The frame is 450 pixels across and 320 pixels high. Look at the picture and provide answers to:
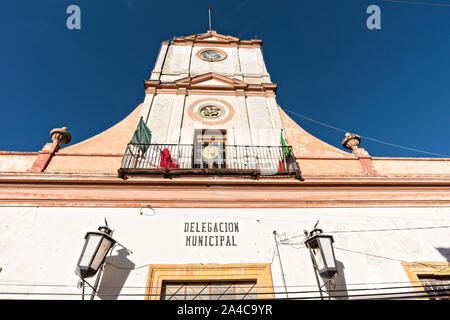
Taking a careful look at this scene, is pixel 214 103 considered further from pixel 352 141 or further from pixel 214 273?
pixel 214 273

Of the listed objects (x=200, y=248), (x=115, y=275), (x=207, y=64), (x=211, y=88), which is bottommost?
(x=115, y=275)

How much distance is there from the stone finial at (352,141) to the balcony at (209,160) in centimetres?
232

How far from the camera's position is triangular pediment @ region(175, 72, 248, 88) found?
→ 10703 mm

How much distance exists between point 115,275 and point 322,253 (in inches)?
153

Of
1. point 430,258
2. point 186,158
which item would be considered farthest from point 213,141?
point 430,258

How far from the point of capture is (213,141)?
9.02 meters

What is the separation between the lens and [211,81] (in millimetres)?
11180

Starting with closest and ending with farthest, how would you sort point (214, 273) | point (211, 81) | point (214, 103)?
point (214, 273) < point (214, 103) < point (211, 81)

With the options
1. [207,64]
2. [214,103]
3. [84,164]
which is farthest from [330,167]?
[207,64]

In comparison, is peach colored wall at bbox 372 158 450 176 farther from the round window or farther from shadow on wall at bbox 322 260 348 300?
the round window

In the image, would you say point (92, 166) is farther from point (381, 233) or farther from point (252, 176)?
point (381, 233)

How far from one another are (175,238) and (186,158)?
2.71 metres

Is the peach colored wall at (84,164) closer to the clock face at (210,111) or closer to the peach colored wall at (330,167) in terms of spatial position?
the clock face at (210,111)

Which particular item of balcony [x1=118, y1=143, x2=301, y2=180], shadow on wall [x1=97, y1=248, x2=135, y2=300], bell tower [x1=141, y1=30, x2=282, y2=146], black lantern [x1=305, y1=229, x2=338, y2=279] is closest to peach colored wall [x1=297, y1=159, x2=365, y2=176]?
balcony [x1=118, y1=143, x2=301, y2=180]
